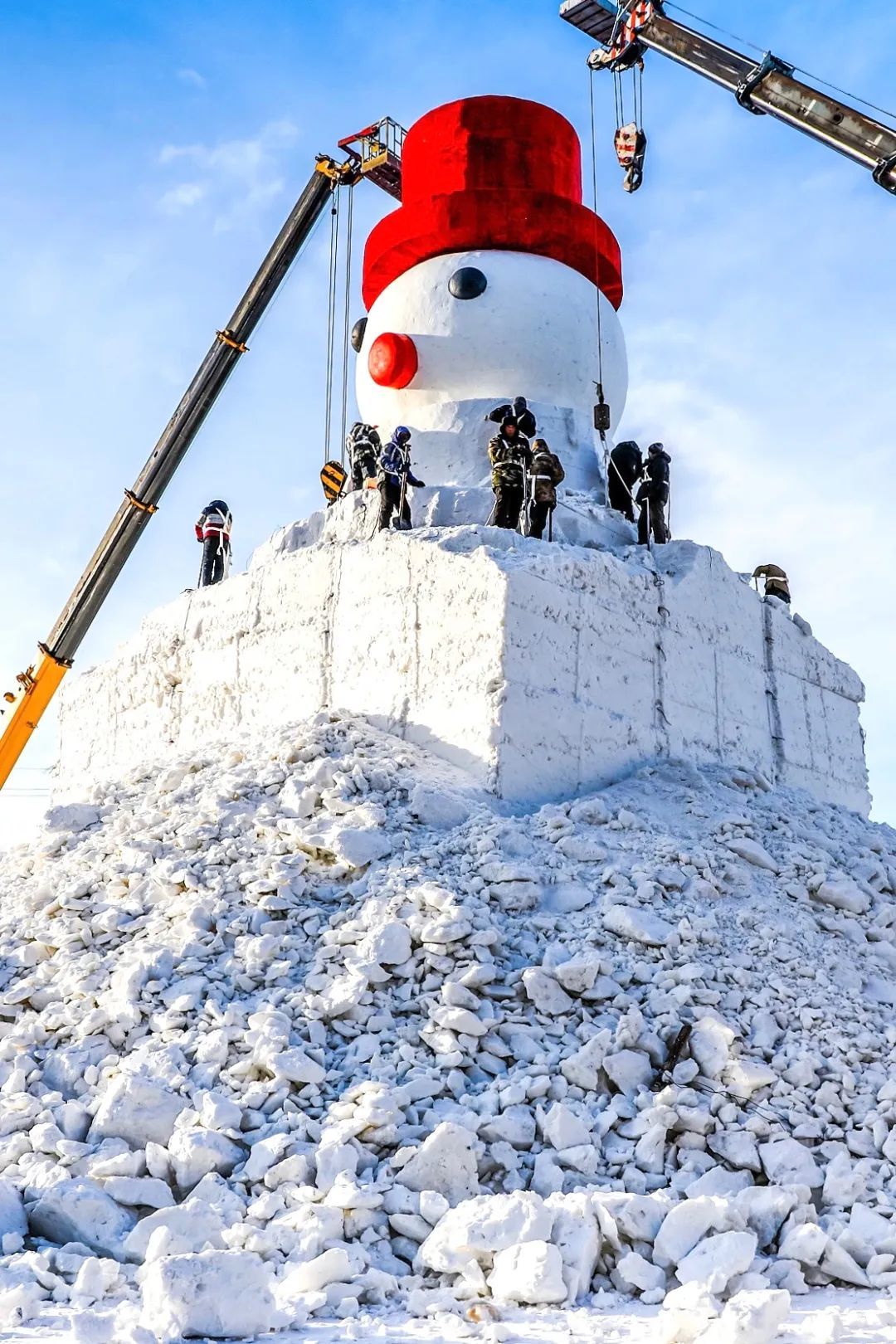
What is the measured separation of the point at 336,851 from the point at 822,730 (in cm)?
572

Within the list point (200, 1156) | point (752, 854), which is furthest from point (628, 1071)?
point (752, 854)

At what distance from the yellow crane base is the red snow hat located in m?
5.36

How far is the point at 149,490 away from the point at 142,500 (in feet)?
0.46

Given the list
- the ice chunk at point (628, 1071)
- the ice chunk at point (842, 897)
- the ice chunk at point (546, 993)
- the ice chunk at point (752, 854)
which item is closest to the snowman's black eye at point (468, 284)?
the ice chunk at point (752, 854)

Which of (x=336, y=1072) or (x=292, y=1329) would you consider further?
(x=336, y=1072)

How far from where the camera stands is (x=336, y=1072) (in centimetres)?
534

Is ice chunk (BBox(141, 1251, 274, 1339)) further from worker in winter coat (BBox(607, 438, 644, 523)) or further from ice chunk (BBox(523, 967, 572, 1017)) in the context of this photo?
worker in winter coat (BBox(607, 438, 644, 523))

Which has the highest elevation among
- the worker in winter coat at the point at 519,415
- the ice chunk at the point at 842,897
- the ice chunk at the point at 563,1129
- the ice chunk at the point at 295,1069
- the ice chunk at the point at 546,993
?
the worker in winter coat at the point at 519,415

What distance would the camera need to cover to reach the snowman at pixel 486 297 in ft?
36.0

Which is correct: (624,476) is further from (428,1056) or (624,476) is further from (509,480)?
(428,1056)

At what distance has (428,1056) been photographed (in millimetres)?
5445

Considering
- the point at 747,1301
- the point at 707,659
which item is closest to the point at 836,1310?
the point at 747,1301

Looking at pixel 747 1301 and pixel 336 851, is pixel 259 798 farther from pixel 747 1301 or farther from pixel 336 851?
pixel 747 1301

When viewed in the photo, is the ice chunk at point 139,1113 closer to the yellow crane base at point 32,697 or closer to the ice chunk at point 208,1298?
the ice chunk at point 208,1298
